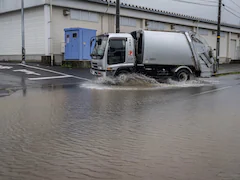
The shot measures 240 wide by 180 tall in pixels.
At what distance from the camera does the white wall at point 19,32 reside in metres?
23.6

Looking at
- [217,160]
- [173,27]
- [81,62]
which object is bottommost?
[217,160]

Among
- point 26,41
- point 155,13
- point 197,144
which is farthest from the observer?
point 155,13

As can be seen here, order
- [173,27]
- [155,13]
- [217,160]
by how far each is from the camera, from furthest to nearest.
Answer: [173,27], [155,13], [217,160]

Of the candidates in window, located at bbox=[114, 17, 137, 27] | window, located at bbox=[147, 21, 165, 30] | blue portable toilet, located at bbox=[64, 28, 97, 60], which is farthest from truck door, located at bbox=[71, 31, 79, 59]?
window, located at bbox=[147, 21, 165, 30]

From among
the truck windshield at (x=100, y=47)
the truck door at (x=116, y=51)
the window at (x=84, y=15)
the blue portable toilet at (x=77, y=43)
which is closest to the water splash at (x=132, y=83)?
the truck door at (x=116, y=51)

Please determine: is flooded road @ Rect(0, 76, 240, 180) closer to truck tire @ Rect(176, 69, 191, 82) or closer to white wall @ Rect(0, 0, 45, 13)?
truck tire @ Rect(176, 69, 191, 82)

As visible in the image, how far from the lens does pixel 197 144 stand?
Answer: 5.46m

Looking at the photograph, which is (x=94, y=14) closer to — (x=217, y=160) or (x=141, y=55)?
(x=141, y=55)

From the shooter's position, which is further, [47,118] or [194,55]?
[194,55]

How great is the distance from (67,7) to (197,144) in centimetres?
2019

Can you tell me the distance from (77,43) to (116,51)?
7220 mm

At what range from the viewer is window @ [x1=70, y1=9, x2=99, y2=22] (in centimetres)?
2431

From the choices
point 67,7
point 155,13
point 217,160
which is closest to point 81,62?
point 67,7

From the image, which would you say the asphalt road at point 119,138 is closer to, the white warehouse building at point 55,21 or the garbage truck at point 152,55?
the garbage truck at point 152,55
